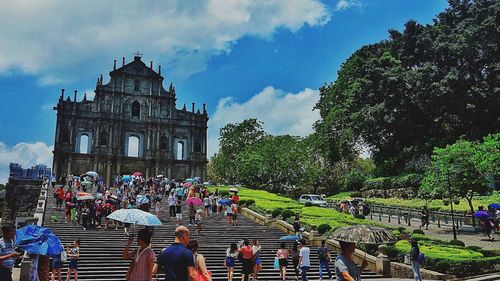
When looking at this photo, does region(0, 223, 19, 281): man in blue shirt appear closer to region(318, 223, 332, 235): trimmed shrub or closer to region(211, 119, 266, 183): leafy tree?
region(318, 223, 332, 235): trimmed shrub

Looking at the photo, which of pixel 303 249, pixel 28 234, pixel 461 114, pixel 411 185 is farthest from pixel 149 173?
pixel 28 234

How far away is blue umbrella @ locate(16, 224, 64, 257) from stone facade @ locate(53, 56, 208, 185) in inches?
1836

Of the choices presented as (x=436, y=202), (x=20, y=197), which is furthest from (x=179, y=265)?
(x=20, y=197)

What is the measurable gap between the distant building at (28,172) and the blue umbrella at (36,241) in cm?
3568

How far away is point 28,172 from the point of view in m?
41.7

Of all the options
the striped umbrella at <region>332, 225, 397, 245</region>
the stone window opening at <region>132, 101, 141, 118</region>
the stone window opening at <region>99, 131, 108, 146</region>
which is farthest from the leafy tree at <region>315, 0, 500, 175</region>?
the striped umbrella at <region>332, 225, 397, 245</region>

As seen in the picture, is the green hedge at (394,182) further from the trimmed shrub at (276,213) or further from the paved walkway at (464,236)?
the trimmed shrub at (276,213)

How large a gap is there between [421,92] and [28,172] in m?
34.0

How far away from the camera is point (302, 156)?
50.3 metres

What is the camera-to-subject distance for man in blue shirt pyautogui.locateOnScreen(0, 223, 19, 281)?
24.6 ft

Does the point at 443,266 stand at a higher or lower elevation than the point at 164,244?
lower

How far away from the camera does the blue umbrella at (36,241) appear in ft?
26.9

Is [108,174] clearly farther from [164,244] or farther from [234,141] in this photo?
[164,244]

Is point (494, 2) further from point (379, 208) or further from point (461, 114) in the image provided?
point (379, 208)
